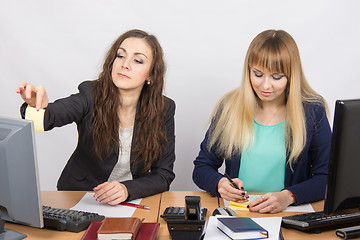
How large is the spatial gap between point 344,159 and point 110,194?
0.98 meters

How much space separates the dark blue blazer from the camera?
2.26 m

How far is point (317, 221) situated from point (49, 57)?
2.58 metres

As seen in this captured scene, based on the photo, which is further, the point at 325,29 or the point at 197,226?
the point at 325,29

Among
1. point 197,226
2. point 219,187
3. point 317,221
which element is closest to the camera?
point 197,226

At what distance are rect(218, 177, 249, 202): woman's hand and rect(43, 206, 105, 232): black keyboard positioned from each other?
0.56 m

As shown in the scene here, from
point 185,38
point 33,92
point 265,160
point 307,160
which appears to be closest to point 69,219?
point 33,92

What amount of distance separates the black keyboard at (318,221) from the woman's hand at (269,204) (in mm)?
170

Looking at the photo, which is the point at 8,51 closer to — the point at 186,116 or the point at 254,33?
the point at 186,116

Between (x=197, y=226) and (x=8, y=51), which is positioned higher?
(x=8, y=51)

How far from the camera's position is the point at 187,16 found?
3.54m

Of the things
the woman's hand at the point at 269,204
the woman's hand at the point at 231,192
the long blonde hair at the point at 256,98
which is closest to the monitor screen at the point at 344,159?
the woman's hand at the point at 269,204

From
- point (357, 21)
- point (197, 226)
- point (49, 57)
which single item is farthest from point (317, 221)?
point (49, 57)

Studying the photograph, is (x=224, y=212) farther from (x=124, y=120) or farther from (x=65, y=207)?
(x=124, y=120)

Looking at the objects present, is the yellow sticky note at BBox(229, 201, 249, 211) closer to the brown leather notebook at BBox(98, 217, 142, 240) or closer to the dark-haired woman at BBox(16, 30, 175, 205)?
the dark-haired woman at BBox(16, 30, 175, 205)
